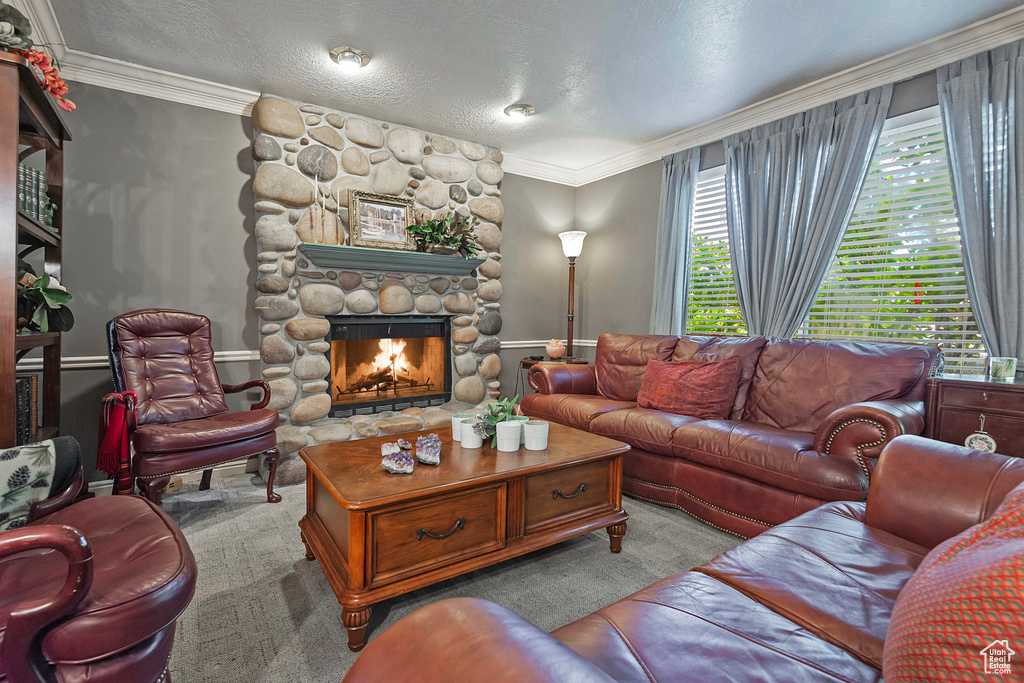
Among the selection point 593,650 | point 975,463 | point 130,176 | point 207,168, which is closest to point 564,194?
point 207,168

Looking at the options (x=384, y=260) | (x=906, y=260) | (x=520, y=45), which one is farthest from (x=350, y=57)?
(x=906, y=260)

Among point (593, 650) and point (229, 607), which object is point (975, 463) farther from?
point (229, 607)

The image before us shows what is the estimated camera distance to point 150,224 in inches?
122

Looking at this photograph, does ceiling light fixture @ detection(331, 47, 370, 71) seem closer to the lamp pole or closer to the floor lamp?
Answer: the floor lamp

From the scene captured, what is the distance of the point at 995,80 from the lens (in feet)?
8.00

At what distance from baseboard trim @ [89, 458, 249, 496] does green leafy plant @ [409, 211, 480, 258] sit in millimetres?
2063

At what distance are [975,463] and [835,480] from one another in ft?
2.62

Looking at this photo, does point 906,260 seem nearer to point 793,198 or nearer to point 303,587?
point 793,198

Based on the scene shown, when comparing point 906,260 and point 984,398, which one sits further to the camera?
point 906,260

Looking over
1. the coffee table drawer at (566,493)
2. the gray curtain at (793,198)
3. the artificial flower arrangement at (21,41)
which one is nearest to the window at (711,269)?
the gray curtain at (793,198)

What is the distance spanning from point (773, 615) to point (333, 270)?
11.0ft

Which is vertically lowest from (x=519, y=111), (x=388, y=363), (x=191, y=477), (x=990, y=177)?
(x=191, y=477)

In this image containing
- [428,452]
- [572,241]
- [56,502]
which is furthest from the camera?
[572,241]

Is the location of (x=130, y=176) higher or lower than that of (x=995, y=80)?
lower
